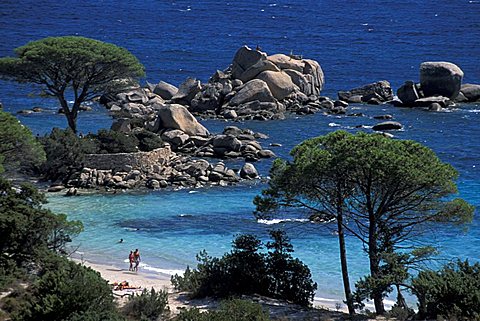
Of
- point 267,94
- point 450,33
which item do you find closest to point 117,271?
point 267,94

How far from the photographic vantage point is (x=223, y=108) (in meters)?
77.6

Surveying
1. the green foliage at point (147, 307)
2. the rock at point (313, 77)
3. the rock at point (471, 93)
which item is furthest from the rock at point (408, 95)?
the green foliage at point (147, 307)

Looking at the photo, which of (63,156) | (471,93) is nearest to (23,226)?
(63,156)

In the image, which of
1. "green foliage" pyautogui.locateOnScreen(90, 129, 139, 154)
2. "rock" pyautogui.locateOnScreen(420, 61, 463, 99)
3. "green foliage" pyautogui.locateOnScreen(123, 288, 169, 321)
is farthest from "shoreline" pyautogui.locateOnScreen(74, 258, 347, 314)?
"rock" pyautogui.locateOnScreen(420, 61, 463, 99)

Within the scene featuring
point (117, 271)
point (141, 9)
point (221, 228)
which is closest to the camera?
point (117, 271)

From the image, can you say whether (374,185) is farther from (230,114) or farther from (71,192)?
(230,114)

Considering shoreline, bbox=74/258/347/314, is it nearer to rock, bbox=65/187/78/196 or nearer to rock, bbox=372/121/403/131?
rock, bbox=65/187/78/196

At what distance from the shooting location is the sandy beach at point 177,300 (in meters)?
29.8

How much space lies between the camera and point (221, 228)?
4572 cm

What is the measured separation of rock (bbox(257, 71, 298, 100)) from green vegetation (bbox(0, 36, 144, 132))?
1696 centimetres

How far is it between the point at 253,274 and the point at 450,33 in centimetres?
12242

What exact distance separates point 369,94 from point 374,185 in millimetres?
57282

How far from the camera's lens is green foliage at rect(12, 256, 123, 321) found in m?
25.7

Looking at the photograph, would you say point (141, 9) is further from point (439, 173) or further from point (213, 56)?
point (439, 173)
